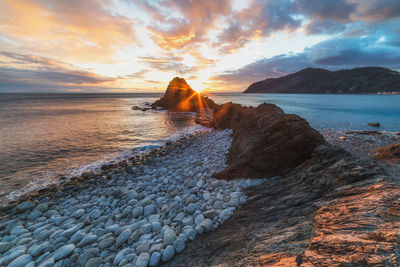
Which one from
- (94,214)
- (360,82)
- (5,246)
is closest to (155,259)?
(94,214)

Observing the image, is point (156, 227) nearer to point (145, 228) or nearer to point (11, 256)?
point (145, 228)

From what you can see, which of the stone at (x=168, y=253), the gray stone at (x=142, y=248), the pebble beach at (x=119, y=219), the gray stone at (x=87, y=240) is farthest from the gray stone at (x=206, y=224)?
the gray stone at (x=87, y=240)

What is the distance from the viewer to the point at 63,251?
4949mm

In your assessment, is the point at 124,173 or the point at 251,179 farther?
the point at 124,173

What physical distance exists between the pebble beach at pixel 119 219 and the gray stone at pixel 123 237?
0.10ft

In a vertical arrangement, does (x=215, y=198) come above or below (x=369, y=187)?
below

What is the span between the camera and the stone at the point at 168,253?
4.46m

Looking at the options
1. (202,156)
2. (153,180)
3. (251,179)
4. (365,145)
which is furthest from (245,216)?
(365,145)

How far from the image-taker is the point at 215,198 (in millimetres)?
6832

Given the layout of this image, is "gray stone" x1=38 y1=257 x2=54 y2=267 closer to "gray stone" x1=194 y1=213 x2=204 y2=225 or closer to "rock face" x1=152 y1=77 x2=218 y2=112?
"gray stone" x1=194 y1=213 x2=204 y2=225

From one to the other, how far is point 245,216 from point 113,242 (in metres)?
4.41

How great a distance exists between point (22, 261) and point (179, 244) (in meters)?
4.67

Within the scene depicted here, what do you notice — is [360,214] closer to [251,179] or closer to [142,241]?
[251,179]

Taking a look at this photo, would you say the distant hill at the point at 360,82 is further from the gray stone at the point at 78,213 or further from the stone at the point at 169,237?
the gray stone at the point at 78,213
